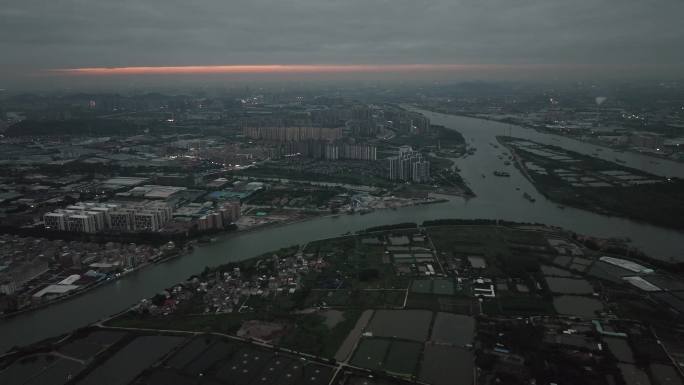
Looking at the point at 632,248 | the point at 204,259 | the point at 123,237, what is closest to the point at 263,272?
the point at 204,259

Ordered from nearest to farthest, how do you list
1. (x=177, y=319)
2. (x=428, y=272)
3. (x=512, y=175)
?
(x=177, y=319), (x=428, y=272), (x=512, y=175)

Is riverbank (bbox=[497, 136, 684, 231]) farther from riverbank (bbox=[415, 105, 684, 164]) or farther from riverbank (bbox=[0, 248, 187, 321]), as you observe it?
riverbank (bbox=[0, 248, 187, 321])

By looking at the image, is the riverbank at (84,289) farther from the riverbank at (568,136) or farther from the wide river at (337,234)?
the riverbank at (568,136)

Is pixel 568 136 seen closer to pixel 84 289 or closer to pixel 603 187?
pixel 603 187

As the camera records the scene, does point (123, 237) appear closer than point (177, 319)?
No

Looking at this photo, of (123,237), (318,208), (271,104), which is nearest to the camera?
(123,237)

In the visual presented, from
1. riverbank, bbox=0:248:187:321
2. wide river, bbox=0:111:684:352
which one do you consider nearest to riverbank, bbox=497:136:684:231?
wide river, bbox=0:111:684:352

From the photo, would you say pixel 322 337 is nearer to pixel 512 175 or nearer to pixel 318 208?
pixel 318 208
